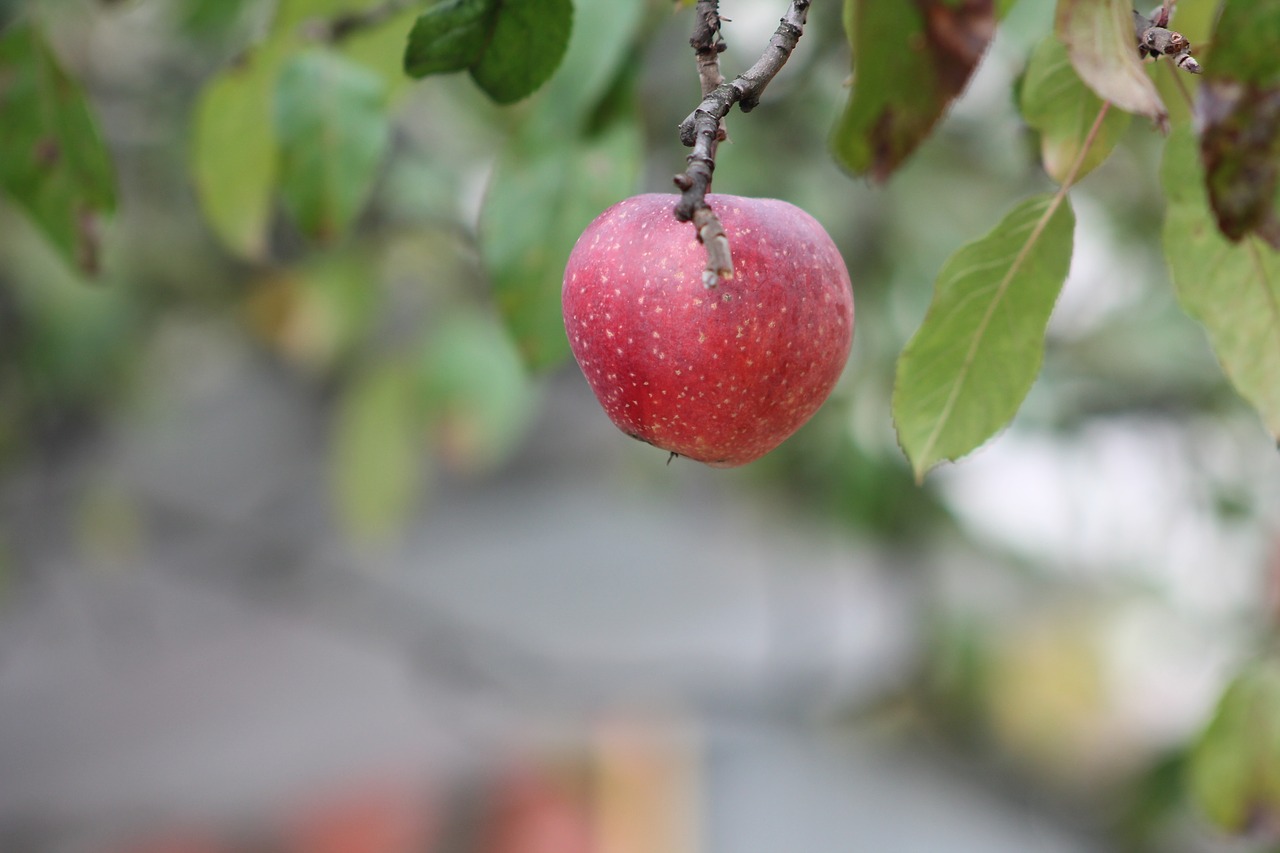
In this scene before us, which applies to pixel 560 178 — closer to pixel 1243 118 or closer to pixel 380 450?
pixel 1243 118

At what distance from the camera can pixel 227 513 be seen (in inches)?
81.8

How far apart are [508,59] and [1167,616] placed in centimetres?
169

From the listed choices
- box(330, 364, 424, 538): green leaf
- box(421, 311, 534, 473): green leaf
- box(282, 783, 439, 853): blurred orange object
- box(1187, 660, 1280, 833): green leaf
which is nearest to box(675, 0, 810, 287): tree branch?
box(1187, 660, 1280, 833): green leaf

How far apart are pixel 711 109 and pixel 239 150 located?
0.43 m

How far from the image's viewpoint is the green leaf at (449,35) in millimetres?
358

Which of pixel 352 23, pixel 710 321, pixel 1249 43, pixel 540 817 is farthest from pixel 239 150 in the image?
pixel 540 817

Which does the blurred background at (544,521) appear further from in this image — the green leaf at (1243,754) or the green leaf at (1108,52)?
the green leaf at (1108,52)

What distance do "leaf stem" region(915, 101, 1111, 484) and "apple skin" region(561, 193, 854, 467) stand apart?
39 millimetres

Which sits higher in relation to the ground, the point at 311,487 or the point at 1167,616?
the point at 1167,616

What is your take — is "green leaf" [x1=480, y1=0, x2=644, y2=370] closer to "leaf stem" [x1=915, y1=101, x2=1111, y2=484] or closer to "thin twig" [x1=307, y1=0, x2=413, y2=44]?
"thin twig" [x1=307, y1=0, x2=413, y2=44]

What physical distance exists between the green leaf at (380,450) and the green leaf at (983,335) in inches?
36.8

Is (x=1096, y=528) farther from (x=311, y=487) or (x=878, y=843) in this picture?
(x=311, y=487)

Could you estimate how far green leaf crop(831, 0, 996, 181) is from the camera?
302 millimetres

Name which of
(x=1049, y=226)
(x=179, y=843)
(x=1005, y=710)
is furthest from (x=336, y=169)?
(x=179, y=843)
